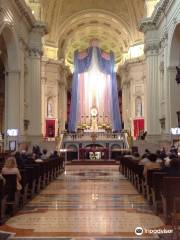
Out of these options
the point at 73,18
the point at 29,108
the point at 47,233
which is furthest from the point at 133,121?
the point at 47,233

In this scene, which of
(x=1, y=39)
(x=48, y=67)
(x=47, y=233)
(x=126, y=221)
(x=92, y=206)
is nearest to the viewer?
(x=47, y=233)

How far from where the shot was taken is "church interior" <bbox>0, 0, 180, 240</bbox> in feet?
25.9

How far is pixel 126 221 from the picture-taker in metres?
7.65

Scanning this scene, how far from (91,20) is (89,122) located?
10.4 m

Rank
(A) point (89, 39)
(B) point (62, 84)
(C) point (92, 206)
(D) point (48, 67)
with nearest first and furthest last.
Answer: (C) point (92, 206)
(D) point (48, 67)
(B) point (62, 84)
(A) point (89, 39)

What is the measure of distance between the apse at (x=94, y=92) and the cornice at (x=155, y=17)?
40.0 feet

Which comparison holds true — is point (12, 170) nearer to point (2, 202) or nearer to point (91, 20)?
point (2, 202)

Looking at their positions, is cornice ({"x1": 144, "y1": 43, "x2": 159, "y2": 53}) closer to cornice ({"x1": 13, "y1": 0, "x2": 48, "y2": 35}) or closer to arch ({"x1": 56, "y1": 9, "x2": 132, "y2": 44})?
cornice ({"x1": 13, "y1": 0, "x2": 48, "y2": 35})

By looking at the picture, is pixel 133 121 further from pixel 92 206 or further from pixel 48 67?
pixel 92 206

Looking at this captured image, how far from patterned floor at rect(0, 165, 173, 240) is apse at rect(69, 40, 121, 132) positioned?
28.8m

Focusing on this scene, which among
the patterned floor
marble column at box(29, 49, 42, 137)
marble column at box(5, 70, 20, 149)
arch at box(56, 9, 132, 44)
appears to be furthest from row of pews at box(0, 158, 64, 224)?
arch at box(56, 9, 132, 44)

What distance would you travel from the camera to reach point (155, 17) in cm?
2831

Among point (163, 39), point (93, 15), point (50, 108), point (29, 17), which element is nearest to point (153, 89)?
point (163, 39)

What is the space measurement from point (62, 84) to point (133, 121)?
827 centimetres
